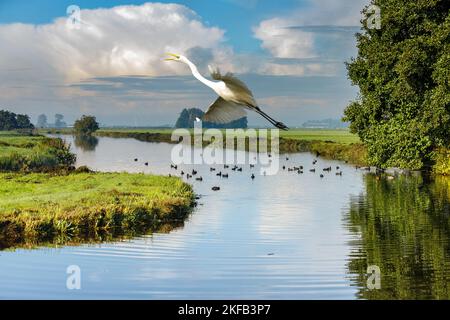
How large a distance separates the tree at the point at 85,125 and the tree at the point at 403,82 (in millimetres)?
140418

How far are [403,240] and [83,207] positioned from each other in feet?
36.5

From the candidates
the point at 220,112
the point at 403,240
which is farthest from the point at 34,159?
the point at 220,112

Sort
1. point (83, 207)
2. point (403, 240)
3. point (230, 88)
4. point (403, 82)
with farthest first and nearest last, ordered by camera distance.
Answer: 1. point (403, 82)
2. point (83, 207)
3. point (403, 240)
4. point (230, 88)

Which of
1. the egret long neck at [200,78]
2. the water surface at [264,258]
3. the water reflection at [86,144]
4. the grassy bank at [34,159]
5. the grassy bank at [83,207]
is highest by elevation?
the water reflection at [86,144]

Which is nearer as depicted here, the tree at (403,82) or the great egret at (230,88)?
the great egret at (230,88)

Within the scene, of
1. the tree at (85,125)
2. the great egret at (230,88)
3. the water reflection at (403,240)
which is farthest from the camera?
the tree at (85,125)

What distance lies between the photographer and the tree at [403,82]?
1383 inches

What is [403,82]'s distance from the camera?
3703 cm

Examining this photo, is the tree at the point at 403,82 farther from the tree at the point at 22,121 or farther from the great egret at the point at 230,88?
the tree at the point at 22,121

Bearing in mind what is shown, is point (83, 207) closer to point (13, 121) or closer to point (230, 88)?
point (230, 88)

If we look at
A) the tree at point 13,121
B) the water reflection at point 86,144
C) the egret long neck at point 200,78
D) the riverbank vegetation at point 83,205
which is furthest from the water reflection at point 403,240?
the tree at point 13,121
